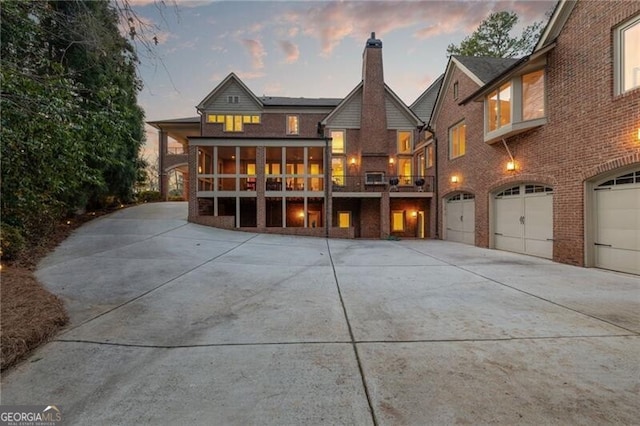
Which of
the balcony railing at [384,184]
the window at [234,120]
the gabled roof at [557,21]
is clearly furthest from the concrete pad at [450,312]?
the window at [234,120]

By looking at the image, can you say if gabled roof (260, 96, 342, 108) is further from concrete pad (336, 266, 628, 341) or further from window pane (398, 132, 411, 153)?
concrete pad (336, 266, 628, 341)

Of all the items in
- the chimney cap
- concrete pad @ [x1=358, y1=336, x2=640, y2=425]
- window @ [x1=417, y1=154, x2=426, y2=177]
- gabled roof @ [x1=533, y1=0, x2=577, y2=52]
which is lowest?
concrete pad @ [x1=358, y1=336, x2=640, y2=425]

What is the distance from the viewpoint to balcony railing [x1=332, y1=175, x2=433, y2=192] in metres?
16.1

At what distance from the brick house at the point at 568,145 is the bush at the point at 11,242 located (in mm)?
13392

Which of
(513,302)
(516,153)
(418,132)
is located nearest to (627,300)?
(513,302)

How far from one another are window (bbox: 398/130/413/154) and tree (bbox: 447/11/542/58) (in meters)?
10.7

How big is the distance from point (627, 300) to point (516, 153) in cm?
633

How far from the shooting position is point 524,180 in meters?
9.28

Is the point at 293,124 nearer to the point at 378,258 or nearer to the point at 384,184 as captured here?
the point at 384,184

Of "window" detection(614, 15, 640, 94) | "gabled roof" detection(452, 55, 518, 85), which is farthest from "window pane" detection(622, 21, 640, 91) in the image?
"gabled roof" detection(452, 55, 518, 85)

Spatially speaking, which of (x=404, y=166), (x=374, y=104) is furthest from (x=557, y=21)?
(x=404, y=166)

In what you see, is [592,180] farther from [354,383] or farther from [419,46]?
[419,46]

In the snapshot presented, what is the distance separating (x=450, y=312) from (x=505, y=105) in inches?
360

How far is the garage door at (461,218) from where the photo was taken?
1261cm
